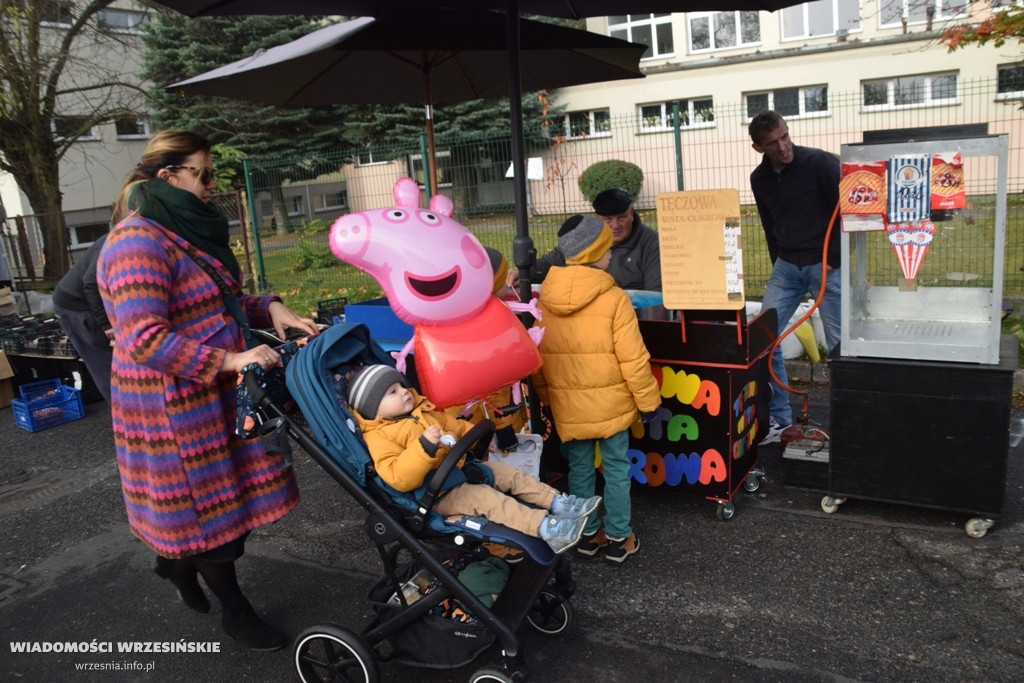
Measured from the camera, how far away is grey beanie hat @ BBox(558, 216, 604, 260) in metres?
3.52

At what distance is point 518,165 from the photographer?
4133mm


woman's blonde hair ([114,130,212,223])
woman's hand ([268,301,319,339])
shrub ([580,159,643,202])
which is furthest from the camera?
shrub ([580,159,643,202])

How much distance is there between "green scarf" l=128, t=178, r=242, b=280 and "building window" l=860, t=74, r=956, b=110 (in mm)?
8584

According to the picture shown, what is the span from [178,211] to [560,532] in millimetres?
1787

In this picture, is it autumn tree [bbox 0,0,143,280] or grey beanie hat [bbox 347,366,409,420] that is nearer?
grey beanie hat [bbox 347,366,409,420]

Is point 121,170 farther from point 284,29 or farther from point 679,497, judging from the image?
point 679,497

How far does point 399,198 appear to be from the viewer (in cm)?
328

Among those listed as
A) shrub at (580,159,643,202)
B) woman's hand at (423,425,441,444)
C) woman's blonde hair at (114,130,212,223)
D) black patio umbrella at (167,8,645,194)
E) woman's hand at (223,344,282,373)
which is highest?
black patio umbrella at (167,8,645,194)

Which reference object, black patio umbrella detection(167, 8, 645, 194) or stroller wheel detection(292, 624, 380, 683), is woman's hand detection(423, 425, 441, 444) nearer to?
stroller wheel detection(292, 624, 380, 683)

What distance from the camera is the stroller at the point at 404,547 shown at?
104 inches

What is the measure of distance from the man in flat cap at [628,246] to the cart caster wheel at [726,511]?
4.24 feet

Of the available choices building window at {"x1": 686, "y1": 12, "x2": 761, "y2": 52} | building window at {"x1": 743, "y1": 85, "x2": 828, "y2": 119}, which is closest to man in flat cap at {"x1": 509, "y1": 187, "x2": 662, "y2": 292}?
building window at {"x1": 743, "y1": 85, "x2": 828, "y2": 119}

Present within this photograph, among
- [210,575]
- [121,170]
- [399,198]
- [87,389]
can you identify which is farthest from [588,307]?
[121,170]

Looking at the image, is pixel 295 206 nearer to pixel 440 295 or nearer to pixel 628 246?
pixel 628 246
